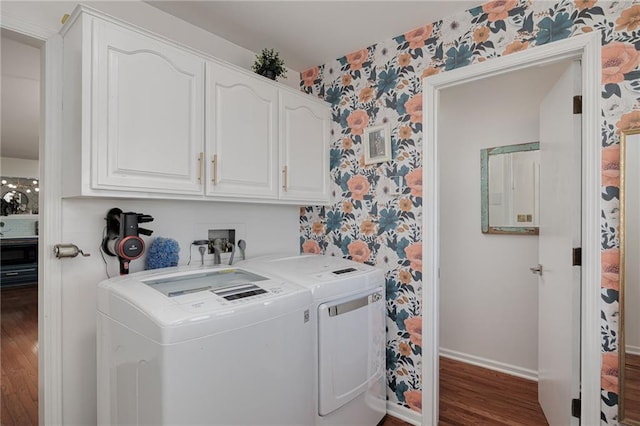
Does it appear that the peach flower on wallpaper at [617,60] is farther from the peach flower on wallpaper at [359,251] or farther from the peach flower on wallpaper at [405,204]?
the peach flower on wallpaper at [359,251]

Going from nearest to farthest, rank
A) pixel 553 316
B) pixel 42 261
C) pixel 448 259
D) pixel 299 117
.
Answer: pixel 42 261 → pixel 553 316 → pixel 299 117 → pixel 448 259

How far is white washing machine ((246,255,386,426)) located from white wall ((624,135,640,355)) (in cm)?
113

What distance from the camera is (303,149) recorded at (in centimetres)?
226

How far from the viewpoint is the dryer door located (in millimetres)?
1627

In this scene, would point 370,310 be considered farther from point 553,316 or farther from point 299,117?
point 299,117

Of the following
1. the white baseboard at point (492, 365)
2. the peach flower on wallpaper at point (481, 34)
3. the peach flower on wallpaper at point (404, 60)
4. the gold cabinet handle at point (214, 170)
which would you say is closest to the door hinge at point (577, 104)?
the peach flower on wallpaper at point (481, 34)

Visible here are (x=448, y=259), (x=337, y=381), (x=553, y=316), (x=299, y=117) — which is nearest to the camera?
(x=337, y=381)

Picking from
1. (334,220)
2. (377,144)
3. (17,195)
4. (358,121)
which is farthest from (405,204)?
(17,195)

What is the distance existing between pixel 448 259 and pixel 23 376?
12.0 ft

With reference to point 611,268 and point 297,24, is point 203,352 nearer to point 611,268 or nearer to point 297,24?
point 611,268

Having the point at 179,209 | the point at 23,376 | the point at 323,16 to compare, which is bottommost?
the point at 23,376

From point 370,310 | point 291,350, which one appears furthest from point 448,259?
point 291,350

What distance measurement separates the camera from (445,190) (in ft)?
9.94

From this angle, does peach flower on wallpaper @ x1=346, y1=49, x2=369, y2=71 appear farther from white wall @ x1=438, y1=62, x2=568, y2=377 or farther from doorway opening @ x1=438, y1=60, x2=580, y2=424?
doorway opening @ x1=438, y1=60, x2=580, y2=424
